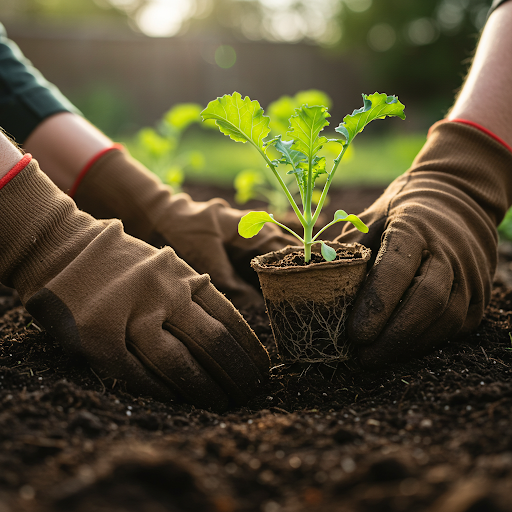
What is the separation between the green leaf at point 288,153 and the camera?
1.21m

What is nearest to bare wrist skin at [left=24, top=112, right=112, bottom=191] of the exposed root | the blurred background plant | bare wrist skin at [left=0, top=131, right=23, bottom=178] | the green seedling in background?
bare wrist skin at [left=0, top=131, right=23, bottom=178]

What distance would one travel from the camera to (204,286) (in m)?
1.24

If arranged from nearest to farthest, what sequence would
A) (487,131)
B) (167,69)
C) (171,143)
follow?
(487,131)
(171,143)
(167,69)

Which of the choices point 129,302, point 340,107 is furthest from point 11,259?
point 340,107

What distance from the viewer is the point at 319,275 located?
3.86ft

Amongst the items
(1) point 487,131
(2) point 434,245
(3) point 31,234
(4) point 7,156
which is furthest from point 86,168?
(1) point 487,131

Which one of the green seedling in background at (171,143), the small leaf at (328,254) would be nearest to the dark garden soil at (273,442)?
the small leaf at (328,254)

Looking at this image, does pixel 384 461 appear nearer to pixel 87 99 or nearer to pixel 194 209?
pixel 194 209

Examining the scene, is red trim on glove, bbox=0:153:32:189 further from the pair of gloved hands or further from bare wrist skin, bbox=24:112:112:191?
bare wrist skin, bbox=24:112:112:191

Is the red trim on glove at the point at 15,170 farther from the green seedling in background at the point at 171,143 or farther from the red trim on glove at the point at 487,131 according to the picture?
the green seedling in background at the point at 171,143

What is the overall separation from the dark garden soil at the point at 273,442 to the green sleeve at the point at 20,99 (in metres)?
Answer: 1.08

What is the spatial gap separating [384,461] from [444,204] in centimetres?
100

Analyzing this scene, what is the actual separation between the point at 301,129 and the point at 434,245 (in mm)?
524

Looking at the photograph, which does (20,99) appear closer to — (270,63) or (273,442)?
(273,442)
